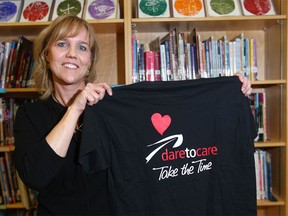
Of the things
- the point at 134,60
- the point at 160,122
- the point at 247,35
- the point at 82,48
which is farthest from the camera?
the point at 247,35

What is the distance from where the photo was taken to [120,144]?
114 centimetres

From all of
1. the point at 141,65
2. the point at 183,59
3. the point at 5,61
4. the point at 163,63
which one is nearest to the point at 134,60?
the point at 141,65

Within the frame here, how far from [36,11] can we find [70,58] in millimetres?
858

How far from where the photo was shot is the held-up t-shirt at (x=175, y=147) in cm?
113

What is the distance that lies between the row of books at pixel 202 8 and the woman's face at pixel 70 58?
2.18 ft

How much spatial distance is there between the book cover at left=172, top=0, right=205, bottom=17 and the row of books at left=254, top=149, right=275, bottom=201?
97cm

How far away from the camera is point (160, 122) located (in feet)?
3.84

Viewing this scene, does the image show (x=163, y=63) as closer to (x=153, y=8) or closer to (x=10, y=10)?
(x=153, y=8)

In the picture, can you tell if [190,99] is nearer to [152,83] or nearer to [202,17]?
[152,83]

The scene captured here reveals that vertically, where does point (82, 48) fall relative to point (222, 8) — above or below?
below

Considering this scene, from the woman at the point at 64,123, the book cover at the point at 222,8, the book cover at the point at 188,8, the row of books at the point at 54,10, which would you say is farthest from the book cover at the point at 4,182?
the book cover at the point at 222,8

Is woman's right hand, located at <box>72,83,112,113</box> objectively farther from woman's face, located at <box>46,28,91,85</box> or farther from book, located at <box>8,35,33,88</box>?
book, located at <box>8,35,33,88</box>

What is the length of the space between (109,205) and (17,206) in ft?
3.28

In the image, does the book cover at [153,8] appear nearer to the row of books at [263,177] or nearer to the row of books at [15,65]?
the row of books at [15,65]
